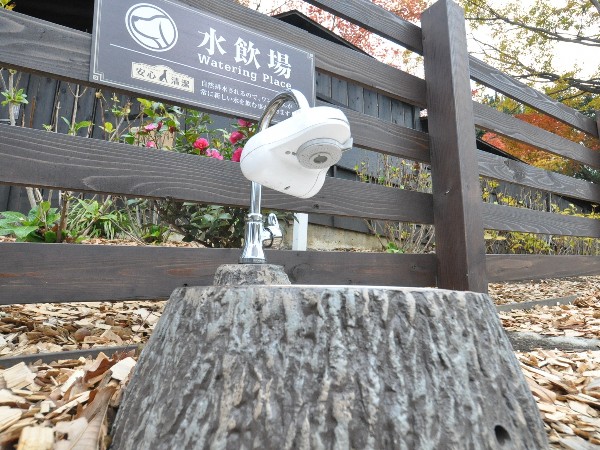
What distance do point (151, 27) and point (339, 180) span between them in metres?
1.10

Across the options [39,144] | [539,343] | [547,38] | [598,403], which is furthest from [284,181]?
[547,38]

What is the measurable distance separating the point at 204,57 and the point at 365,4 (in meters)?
1.12

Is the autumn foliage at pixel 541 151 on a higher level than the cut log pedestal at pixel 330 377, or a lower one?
higher

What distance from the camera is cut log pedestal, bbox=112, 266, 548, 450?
73 cm

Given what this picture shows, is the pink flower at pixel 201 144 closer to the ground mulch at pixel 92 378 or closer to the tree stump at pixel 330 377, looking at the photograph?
the ground mulch at pixel 92 378

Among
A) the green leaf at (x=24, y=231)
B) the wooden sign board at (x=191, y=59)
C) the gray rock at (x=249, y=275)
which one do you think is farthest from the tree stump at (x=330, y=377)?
the green leaf at (x=24, y=231)

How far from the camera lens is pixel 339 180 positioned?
228 cm

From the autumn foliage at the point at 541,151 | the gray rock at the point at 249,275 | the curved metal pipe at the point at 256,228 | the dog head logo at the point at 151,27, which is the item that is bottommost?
the gray rock at the point at 249,275

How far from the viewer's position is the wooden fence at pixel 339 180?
1.56m

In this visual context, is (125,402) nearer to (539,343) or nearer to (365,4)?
(539,343)

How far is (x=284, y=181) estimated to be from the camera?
1.18m

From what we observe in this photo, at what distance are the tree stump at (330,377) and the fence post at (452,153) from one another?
160cm

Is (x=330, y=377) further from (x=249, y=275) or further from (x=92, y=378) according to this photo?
(x=92, y=378)

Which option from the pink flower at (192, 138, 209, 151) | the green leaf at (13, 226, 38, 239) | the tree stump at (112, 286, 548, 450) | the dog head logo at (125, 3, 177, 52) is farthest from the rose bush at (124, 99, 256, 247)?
the tree stump at (112, 286, 548, 450)
